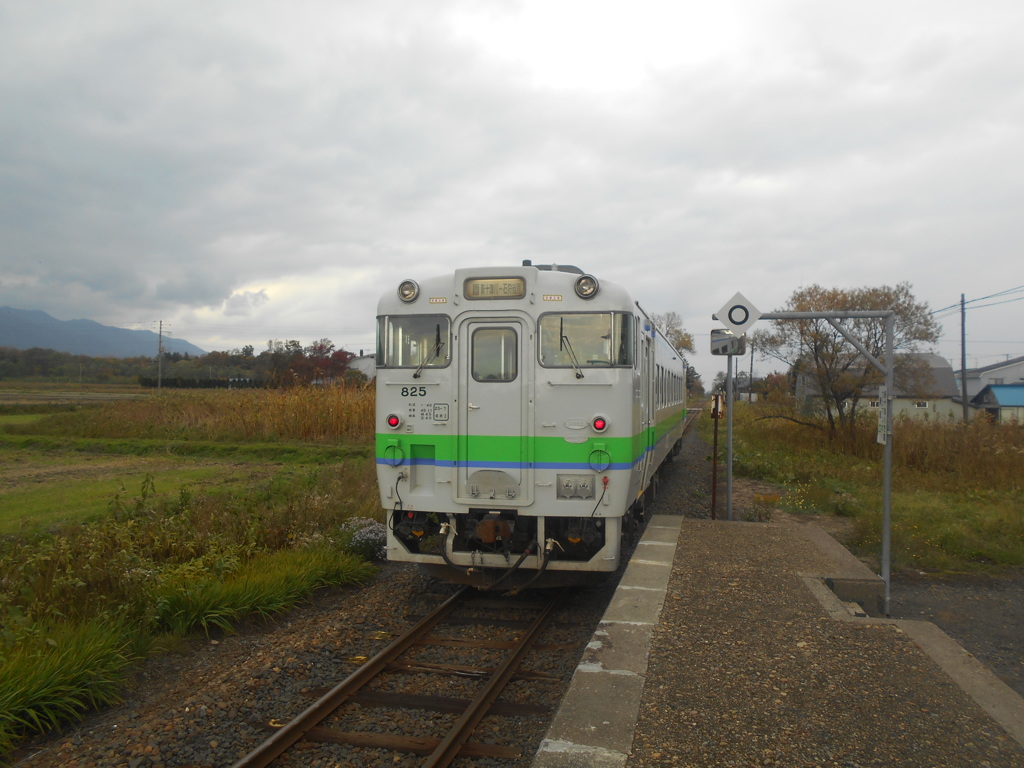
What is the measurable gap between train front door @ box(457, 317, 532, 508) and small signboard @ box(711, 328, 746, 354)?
3.90 meters

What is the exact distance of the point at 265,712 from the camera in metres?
4.68

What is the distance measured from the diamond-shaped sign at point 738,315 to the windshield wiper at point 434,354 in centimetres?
399

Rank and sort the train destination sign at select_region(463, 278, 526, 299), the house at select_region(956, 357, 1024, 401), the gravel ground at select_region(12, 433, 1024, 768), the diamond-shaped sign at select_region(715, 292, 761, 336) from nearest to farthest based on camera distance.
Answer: the gravel ground at select_region(12, 433, 1024, 768)
the train destination sign at select_region(463, 278, 526, 299)
the diamond-shaped sign at select_region(715, 292, 761, 336)
the house at select_region(956, 357, 1024, 401)

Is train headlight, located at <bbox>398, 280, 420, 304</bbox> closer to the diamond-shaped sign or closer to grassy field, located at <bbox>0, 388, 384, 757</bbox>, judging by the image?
grassy field, located at <bbox>0, 388, 384, 757</bbox>

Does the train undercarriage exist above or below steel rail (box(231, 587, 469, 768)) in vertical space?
above

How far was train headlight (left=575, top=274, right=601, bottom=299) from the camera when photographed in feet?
21.3

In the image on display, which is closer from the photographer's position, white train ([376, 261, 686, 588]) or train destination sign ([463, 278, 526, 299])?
white train ([376, 261, 686, 588])

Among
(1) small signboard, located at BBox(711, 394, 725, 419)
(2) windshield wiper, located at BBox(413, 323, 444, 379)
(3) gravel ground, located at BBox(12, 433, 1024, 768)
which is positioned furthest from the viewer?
(1) small signboard, located at BBox(711, 394, 725, 419)

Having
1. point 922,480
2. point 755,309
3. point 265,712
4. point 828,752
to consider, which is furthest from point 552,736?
point 922,480

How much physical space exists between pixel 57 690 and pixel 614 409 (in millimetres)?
4642

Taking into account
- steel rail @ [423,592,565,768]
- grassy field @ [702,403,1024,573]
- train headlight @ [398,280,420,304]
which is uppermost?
train headlight @ [398,280,420,304]

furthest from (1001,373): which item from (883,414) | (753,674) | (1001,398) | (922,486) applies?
(753,674)

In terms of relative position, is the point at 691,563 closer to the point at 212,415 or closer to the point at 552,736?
the point at 552,736

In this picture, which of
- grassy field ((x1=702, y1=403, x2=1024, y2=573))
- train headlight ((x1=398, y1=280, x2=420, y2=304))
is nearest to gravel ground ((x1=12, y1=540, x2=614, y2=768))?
train headlight ((x1=398, y1=280, x2=420, y2=304))
